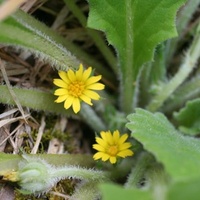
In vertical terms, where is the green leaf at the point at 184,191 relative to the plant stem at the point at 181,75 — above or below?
below

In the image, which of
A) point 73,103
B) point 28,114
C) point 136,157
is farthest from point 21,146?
point 136,157

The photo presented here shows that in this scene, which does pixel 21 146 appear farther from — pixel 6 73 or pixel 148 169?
pixel 148 169

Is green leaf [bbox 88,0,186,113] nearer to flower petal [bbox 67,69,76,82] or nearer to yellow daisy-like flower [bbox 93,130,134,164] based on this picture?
flower petal [bbox 67,69,76,82]

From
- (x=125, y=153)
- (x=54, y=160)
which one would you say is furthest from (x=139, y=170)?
(x=54, y=160)

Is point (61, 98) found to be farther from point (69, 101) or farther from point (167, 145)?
point (167, 145)

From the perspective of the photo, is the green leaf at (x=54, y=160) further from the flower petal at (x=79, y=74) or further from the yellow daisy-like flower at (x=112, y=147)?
the flower petal at (x=79, y=74)

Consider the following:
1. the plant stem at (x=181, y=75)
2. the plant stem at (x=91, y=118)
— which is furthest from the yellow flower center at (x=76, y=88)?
the plant stem at (x=181, y=75)

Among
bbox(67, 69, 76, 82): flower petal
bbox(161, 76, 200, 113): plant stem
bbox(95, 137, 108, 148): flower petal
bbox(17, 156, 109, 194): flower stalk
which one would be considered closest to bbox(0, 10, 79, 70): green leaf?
bbox(67, 69, 76, 82): flower petal
